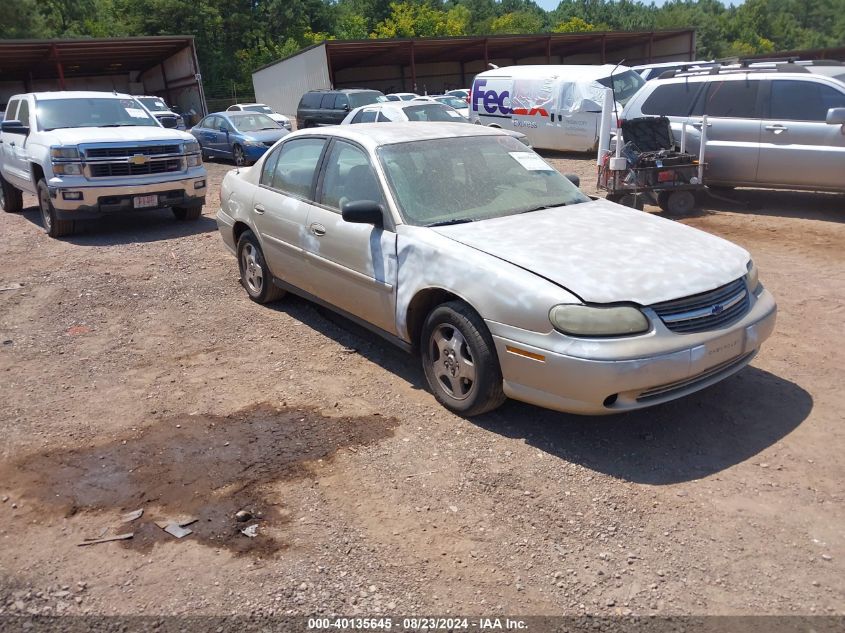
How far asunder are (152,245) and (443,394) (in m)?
6.53

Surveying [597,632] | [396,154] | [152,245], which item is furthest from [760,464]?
[152,245]

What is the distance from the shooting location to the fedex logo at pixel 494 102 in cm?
1802

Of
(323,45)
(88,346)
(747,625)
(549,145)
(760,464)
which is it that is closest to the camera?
(747,625)

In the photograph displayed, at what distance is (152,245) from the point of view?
9758 mm

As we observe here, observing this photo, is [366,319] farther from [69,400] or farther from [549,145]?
[549,145]

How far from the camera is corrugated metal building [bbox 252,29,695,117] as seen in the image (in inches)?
1346

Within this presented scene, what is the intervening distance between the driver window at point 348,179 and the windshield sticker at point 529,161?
1.12 m

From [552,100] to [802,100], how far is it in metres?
8.04

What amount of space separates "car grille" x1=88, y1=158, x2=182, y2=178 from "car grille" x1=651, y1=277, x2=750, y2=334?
8097 mm

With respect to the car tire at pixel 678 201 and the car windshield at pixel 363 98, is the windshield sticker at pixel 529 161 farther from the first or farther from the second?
the car windshield at pixel 363 98

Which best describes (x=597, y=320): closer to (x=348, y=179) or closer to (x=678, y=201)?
(x=348, y=179)

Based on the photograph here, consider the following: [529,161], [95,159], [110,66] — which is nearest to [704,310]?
[529,161]

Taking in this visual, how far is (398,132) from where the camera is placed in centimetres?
545

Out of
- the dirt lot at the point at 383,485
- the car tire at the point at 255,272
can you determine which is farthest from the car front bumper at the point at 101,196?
the dirt lot at the point at 383,485
